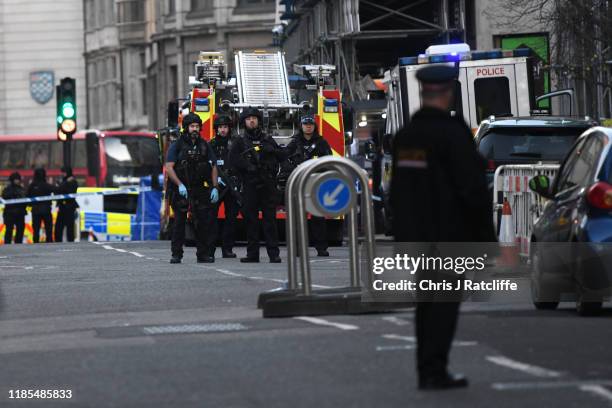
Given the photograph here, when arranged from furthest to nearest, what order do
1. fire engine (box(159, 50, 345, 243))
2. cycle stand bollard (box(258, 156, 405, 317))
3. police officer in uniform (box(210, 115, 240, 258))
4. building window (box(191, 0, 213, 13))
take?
building window (box(191, 0, 213, 13)) < fire engine (box(159, 50, 345, 243)) < police officer in uniform (box(210, 115, 240, 258)) < cycle stand bollard (box(258, 156, 405, 317))

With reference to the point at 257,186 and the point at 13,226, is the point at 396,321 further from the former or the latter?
the point at 13,226

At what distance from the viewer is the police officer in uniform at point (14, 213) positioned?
38781 millimetres

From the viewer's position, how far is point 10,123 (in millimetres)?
92250

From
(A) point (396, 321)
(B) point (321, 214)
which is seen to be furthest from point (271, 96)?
(A) point (396, 321)

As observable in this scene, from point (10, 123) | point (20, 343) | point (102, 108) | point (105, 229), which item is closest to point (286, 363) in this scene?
point (20, 343)

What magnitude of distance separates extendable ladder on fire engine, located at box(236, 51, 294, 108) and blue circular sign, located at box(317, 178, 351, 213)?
1538 centimetres

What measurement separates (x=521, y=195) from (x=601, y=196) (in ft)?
19.0

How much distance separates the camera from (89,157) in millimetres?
60719

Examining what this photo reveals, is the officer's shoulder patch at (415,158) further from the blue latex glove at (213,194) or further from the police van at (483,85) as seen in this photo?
the police van at (483,85)

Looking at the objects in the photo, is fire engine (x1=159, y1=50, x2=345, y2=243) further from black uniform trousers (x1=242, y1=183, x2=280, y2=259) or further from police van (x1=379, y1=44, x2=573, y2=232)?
black uniform trousers (x1=242, y1=183, x2=280, y2=259)

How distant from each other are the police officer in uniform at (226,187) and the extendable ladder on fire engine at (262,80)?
495 centimetres

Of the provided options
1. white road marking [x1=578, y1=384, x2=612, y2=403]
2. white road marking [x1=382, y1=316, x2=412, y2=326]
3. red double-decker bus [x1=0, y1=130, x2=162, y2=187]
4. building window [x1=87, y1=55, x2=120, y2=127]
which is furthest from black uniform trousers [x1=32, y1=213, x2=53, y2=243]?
building window [x1=87, y1=55, x2=120, y2=127]

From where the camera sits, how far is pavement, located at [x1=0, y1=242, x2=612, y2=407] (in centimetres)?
896

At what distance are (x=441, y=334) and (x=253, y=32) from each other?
59470mm
